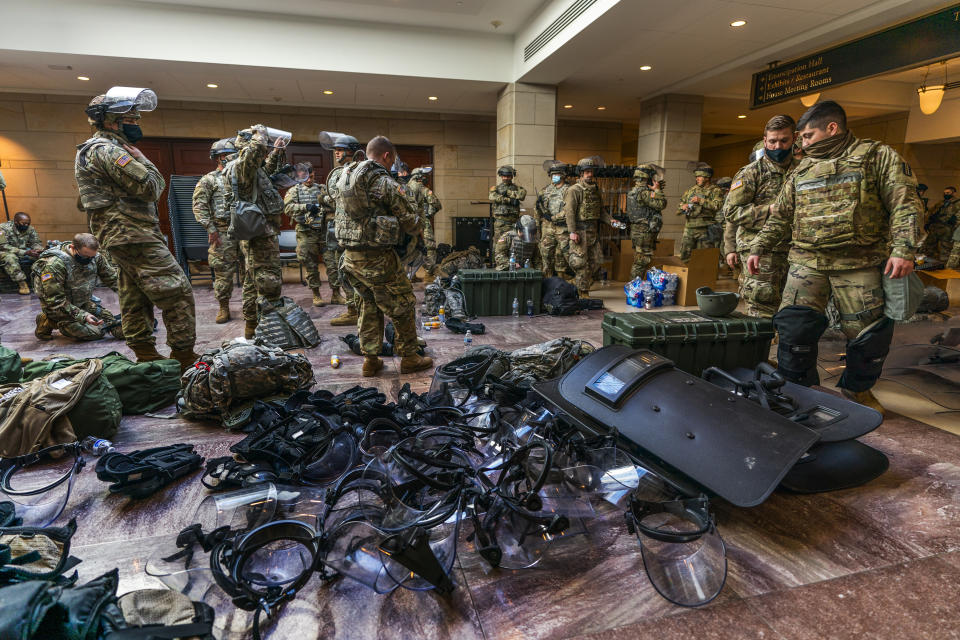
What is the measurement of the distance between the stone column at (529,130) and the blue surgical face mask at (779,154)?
4.93 meters

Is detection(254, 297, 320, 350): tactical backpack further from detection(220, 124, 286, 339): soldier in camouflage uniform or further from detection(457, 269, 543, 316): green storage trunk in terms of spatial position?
detection(457, 269, 543, 316): green storage trunk

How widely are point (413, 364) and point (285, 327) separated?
149cm

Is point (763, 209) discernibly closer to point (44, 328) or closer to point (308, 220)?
point (308, 220)

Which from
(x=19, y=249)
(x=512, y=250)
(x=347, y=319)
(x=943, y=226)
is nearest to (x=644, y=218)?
(x=512, y=250)

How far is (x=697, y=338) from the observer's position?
3.07 metres

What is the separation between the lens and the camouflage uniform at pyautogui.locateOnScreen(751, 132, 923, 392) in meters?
2.69

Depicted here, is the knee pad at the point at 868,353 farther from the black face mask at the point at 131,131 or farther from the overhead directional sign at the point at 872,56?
the black face mask at the point at 131,131

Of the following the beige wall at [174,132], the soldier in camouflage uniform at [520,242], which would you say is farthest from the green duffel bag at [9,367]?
the beige wall at [174,132]

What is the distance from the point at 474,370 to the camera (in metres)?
3.06

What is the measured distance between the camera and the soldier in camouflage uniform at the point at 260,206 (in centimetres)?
429

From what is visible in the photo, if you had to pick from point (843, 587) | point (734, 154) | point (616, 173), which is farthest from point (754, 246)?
point (734, 154)

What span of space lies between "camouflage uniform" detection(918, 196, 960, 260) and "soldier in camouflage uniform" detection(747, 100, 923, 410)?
8.66 meters

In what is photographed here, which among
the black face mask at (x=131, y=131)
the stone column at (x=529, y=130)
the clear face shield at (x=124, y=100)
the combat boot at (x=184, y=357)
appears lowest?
the combat boot at (x=184, y=357)

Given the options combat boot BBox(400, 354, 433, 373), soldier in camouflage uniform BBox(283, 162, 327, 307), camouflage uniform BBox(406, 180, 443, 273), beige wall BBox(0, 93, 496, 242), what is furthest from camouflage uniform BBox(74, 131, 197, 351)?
beige wall BBox(0, 93, 496, 242)
